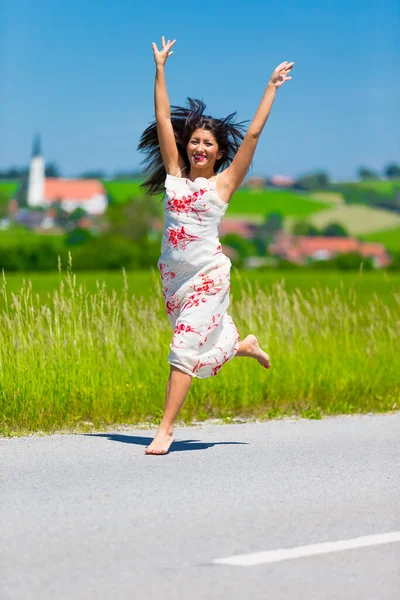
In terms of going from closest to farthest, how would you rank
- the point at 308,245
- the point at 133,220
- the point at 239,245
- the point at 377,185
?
the point at 239,245, the point at 133,220, the point at 308,245, the point at 377,185

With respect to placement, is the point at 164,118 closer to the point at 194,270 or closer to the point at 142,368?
the point at 194,270

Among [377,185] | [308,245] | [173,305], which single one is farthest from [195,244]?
[377,185]

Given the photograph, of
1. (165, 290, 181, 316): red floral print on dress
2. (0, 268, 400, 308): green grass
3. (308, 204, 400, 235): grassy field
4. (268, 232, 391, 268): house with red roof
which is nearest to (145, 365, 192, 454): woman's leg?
(165, 290, 181, 316): red floral print on dress

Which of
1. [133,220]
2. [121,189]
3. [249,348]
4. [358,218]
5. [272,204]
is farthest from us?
[121,189]

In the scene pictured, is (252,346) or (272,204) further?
(272,204)

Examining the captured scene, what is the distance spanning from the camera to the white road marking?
4.08m

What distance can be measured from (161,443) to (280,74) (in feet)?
7.50

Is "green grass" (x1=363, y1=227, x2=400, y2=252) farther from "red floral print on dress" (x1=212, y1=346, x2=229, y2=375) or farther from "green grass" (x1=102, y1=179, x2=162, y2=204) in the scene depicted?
"red floral print on dress" (x1=212, y1=346, x2=229, y2=375)

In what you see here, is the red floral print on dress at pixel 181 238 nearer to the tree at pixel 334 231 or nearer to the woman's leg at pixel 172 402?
the woman's leg at pixel 172 402

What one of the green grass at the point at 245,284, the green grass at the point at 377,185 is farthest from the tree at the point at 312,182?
the green grass at the point at 245,284

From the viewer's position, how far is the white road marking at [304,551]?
4.08m

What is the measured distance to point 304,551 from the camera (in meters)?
4.24

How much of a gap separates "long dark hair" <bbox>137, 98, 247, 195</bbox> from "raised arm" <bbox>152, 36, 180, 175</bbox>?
0.16 m

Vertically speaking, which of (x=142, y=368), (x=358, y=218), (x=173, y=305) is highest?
(x=173, y=305)
